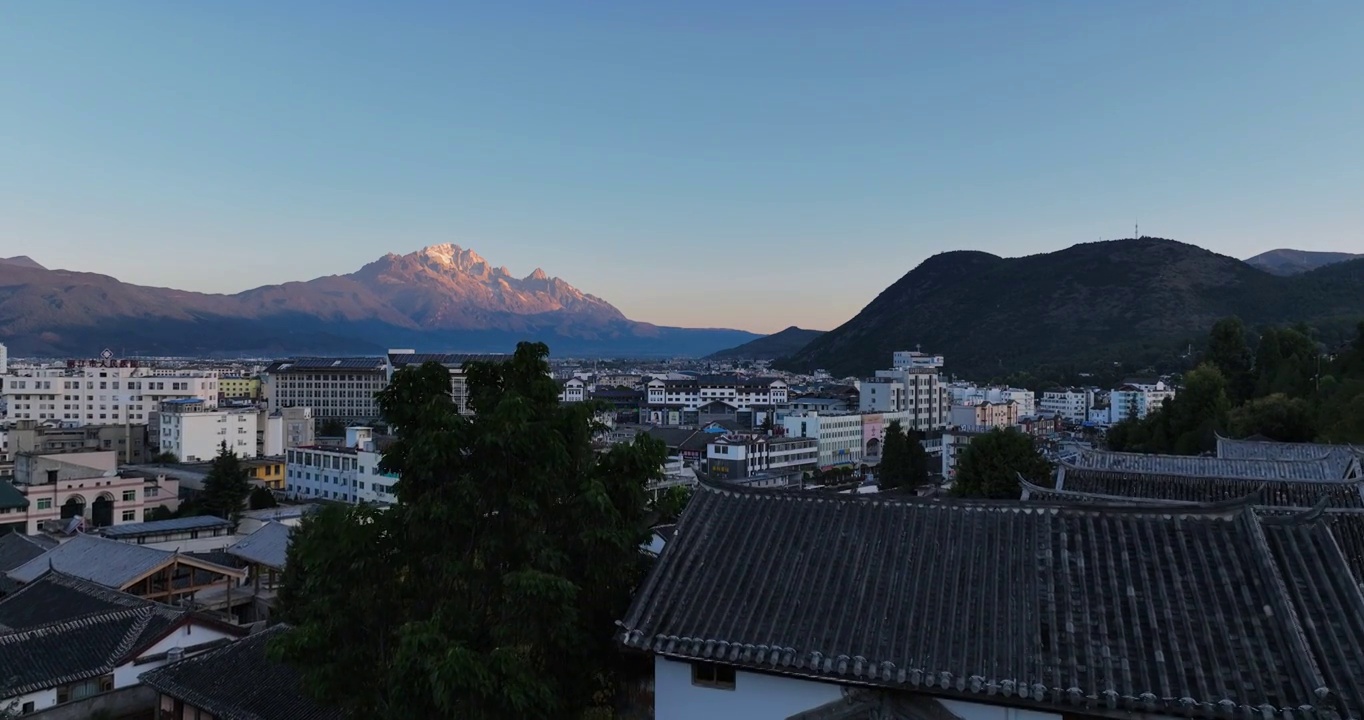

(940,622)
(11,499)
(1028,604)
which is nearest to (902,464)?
(1028,604)

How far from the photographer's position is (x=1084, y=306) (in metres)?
150

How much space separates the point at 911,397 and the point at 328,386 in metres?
68.3

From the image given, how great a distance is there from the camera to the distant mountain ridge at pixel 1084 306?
Answer: 12531cm

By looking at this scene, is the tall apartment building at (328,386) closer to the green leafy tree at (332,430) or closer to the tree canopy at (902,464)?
the green leafy tree at (332,430)

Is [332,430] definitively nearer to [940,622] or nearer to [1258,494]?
[1258,494]

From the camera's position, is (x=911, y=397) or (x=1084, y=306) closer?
(x=911, y=397)

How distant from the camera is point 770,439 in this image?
204 ft

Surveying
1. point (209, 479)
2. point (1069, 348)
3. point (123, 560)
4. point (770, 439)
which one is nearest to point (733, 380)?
point (770, 439)

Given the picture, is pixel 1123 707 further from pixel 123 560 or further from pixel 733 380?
pixel 733 380

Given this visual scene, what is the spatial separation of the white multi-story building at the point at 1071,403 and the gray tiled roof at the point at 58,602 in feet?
314

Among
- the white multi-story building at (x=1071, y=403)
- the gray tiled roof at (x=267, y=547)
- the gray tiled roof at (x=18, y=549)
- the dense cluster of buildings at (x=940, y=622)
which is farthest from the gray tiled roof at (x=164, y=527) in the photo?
the white multi-story building at (x=1071, y=403)

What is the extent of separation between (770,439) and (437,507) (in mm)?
54732

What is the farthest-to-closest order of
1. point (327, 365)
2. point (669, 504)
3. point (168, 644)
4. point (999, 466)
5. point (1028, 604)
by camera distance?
point (327, 365), point (999, 466), point (168, 644), point (669, 504), point (1028, 604)

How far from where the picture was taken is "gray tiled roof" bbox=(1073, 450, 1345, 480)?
19906mm
